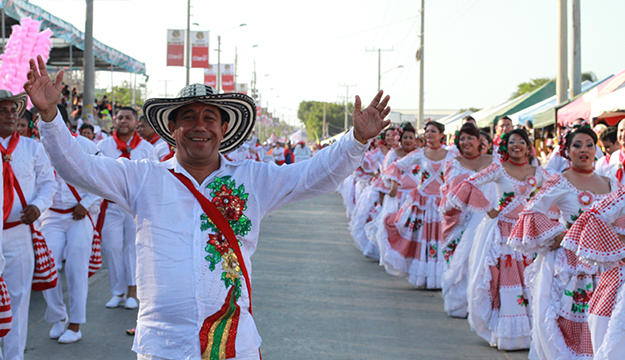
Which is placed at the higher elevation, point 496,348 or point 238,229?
point 238,229

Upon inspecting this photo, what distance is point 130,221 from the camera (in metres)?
7.31

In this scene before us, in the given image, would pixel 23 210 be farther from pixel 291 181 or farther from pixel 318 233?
pixel 318 233

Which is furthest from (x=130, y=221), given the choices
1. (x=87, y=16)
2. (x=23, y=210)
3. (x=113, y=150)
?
(x=87, y=16)

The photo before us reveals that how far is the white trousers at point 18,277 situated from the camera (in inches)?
187

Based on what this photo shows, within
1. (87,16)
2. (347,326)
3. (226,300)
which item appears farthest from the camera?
(87,16)

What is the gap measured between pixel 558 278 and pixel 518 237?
0.45 metres

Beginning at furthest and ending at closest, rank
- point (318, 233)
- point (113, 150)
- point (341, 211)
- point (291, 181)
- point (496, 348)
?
point (341, 211) < point (318, 233) < point (113, 150) < point (496, 348) < point (291, 181)

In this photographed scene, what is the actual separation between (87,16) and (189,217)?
15.9 meters

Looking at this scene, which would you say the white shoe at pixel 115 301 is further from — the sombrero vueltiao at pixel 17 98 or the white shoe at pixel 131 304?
the sombrero vueltiao at pixel 17 98

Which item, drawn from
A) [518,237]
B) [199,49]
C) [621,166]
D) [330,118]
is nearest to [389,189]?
[621,166]

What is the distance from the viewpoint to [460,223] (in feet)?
24.3

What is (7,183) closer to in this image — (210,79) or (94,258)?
(94,258)

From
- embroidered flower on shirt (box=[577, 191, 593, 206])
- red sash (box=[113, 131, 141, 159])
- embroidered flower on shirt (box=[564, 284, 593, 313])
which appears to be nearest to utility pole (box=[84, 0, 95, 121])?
red sash (box=[113, 131, 141, 159])

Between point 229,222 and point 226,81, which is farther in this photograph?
point 226,81
